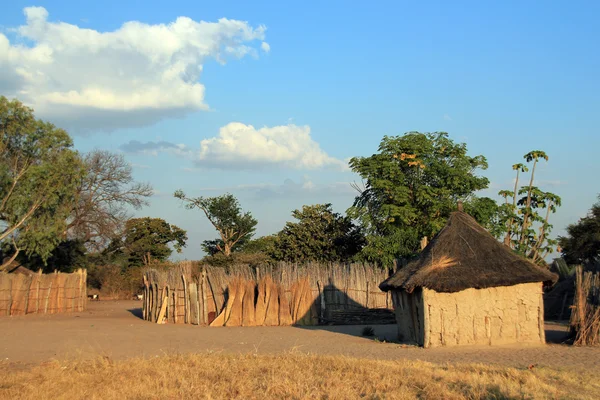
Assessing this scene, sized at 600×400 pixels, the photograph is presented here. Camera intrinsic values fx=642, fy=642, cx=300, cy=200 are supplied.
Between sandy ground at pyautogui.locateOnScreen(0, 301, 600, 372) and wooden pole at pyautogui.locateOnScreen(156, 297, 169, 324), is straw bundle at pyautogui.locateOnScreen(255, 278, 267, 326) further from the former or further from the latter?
wooden pole at pyautogui.locateOnScreen(156, 297, 169, 324)

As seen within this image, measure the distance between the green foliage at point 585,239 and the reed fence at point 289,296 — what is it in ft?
38.6

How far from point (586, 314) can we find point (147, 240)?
123 ft

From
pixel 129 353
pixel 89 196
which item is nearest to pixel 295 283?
pixel 129 353

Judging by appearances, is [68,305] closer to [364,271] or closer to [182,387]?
[364,271]

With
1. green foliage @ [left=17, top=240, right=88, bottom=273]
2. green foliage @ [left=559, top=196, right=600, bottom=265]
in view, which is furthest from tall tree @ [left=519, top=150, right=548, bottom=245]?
green foliage @ [left=17, top=240, right=88, bottom=273]

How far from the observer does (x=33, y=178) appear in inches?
1144

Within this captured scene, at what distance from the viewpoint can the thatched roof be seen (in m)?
13.9

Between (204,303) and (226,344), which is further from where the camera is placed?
(204,303)

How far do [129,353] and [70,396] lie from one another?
5189mm

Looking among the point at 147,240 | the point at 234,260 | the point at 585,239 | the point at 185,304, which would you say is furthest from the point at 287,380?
the point at 147,240

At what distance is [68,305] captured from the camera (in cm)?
2766

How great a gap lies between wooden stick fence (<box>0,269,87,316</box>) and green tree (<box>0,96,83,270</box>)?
3.33 m

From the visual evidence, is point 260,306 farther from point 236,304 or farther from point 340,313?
point 340,313

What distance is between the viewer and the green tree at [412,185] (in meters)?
27.4
